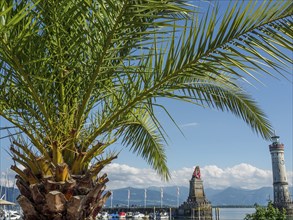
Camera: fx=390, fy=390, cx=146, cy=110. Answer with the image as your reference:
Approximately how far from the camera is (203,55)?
369cm

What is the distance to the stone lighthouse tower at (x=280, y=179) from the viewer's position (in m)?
60.9

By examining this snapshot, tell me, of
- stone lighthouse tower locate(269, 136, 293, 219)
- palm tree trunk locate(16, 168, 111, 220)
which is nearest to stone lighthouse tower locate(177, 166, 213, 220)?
stone lighthouse tower locate(269, 136, 293, 219)

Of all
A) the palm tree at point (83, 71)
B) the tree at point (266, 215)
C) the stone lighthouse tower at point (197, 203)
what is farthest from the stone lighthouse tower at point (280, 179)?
the palm tree at point (83, 71)

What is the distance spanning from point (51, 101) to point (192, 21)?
2.00m

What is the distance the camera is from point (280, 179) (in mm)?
61031

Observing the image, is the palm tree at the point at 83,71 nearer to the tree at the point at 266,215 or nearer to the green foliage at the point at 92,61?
the green foliage at the point at 92,61

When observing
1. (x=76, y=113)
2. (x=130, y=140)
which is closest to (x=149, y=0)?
(x=76, y=113)

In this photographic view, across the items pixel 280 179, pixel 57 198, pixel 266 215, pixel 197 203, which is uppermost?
pixel 280 179

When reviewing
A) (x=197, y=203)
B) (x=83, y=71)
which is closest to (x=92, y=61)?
(x=83, y=71)

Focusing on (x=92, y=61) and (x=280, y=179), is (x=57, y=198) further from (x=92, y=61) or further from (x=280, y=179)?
(x=280, y=179)

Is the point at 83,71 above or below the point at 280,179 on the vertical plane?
below

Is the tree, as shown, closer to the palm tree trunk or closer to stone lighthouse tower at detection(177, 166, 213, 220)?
the palm tree trunk

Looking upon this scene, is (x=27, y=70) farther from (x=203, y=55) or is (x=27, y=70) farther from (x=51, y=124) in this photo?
(x=203, y=55)

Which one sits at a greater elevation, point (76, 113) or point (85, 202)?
point (76, 113)
